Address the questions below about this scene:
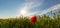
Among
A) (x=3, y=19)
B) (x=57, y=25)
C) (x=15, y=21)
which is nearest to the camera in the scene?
(x=57, y=25)

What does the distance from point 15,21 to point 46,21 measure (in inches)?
17.4

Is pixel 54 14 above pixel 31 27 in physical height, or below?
above

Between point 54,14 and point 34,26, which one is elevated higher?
point 54,14

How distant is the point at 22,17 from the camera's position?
2631 millimetres

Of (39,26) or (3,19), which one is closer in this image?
(39,26)

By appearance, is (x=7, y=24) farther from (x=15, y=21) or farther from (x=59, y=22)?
(x=59, y=22)

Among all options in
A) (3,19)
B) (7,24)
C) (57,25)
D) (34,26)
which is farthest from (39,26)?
(3,19)

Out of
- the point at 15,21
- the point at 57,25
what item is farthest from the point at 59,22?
the point at 15,21

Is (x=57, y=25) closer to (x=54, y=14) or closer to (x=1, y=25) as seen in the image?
(x=54, y=14)

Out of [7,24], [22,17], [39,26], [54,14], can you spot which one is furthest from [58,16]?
[7,24]

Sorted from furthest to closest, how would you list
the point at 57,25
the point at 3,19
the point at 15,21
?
1. the point at 3,19
2. the point at 15,21
3. the point at 57,25

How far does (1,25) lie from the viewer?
8.43ft

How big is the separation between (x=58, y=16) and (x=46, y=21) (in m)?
0.19

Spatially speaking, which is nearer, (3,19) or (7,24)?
(7,24)
